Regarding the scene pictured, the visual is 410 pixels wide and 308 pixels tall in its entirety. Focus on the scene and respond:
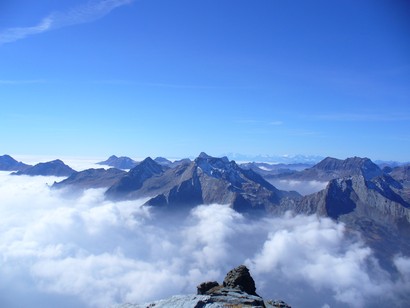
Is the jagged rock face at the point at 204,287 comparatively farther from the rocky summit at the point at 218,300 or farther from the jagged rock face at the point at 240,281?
the jagged rock face at the point at 240,281

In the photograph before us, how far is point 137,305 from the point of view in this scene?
48469mm

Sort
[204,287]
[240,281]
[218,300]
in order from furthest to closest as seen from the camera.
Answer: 1. [240,281]
2. [204,287]
3. [218,300]

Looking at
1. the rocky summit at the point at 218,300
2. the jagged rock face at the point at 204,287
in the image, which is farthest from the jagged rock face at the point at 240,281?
the jagged rock face at the point at 204,287

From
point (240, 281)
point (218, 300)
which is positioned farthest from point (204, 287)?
point (218, 300)

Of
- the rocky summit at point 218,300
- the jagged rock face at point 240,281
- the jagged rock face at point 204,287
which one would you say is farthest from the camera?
the jagged rock face at point 240,281

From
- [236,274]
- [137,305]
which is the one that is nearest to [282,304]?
[236,274]

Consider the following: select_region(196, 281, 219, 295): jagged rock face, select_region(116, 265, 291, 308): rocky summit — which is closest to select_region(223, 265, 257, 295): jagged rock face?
select_region(116, 265, 291, 308): rocky summit

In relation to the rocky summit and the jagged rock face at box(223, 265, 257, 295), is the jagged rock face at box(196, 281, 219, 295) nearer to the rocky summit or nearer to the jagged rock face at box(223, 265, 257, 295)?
the rocky summit

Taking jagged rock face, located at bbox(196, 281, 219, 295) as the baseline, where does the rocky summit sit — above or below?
above

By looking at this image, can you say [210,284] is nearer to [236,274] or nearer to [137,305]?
[236,274]

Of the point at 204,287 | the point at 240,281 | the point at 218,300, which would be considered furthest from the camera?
the point at 240,281

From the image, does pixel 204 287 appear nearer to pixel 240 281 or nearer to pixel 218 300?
pixel 240 281

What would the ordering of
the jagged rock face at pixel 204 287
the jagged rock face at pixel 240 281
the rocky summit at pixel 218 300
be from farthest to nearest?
1. the jagged rock face at pixel 240 281
2. the jagged rock face at pixel 204 287
3. the rocky summit at pixel 218 300

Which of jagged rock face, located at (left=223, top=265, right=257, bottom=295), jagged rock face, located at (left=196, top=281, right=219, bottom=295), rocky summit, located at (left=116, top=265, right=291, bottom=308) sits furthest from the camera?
jagged rock face, located at (left=223, top=265, right=257, bottom=295)
